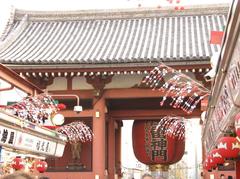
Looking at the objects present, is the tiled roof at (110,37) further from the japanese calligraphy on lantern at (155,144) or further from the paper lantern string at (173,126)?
the japanese calligraphy on lantern at (155,144)

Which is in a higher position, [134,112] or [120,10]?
[120,10]

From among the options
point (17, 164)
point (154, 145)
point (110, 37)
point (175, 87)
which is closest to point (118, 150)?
point (154, 145)

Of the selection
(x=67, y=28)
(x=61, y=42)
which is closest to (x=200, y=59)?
(x=61, y=42)

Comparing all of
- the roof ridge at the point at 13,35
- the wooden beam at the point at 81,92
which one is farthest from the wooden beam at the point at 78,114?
the roof ridge at the point at 13,35

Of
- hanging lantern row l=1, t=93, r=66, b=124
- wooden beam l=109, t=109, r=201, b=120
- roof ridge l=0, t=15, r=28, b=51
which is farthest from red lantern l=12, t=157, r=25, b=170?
roof ridge l=0, t=15, r=28, b=51

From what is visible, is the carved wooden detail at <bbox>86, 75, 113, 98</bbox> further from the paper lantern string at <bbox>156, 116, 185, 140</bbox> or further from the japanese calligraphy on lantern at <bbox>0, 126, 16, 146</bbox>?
the japanese calligraphy on lantern at <bbox>0, 126, 16, 146</bbox>

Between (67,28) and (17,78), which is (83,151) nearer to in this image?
(67,28)

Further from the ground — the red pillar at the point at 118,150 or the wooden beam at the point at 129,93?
the wooden beam at the point at 129,93

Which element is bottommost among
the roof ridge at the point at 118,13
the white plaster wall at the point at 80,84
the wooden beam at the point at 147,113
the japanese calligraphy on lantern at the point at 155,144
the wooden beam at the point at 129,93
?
the japanese calligraphy on lantern at the point at 155,144

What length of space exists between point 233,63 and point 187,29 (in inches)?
537

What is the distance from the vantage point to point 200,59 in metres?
13.8

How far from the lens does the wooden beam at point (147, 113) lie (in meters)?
16.5

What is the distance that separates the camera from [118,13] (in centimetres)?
2031

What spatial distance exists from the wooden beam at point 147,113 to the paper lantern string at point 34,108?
6202 mm
